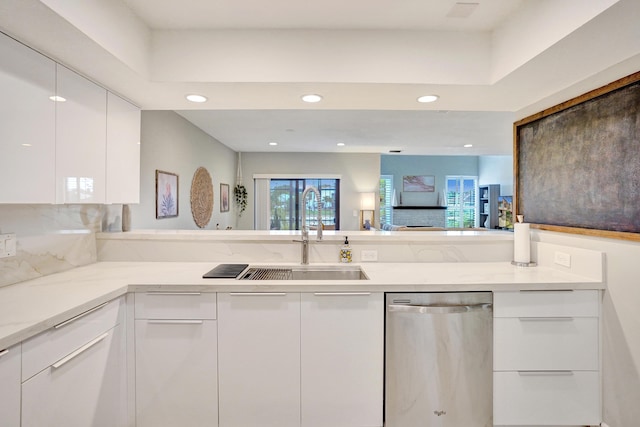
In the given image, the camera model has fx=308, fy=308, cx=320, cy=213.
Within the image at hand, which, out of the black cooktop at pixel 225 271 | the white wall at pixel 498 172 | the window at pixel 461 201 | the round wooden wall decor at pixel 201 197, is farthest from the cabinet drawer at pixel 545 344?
the window at pixel 461 201

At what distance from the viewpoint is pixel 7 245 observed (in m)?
1.51

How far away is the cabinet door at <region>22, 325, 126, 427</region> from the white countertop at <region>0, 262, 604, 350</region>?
0.19 metres

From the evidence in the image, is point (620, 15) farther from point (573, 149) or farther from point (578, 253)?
point (578, 253)

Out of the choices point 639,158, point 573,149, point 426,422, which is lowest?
point 426,422

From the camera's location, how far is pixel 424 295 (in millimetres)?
1607

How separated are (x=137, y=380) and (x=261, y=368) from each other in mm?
633

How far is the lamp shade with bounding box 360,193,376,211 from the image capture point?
6.90 meters

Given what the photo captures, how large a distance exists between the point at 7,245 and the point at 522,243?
2929 millimetres

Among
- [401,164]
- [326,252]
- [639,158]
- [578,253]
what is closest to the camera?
[639,158]

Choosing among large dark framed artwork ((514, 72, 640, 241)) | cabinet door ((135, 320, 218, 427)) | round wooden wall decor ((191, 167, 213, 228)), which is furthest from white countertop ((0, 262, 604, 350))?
round wooden wall decor ((191, 167, 213, 228))

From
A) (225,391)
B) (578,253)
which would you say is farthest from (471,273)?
(225,391)

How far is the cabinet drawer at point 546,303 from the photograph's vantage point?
1.62 m

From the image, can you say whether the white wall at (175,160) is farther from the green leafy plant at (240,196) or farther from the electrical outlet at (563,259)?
the electrical outlet at (563,259)

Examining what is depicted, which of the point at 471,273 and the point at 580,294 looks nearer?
the point at 580,294
